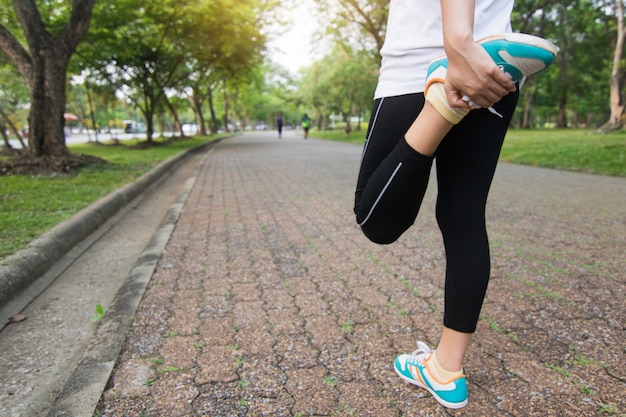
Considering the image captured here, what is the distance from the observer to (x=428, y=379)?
1510mm

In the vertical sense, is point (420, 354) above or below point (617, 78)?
below

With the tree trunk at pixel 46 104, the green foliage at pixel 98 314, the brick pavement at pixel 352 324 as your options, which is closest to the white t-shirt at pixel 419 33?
the brick pavement at pixel 352 324

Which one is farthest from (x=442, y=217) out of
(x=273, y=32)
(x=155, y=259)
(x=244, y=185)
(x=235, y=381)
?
(x=273, y=32)

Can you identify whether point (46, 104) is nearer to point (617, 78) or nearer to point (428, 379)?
point (428, 379)

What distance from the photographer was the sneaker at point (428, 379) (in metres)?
1.44

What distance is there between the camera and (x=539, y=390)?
60.6 inches

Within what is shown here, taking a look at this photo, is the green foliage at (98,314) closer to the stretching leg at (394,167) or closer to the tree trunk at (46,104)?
the stretching leg at (394,167)

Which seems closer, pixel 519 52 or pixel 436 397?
pixel 519 52

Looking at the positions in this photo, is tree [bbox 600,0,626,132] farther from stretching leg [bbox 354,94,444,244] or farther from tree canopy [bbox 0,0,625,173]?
stretching leg [bbox 354,94,444,244]

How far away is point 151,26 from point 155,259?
598 inches

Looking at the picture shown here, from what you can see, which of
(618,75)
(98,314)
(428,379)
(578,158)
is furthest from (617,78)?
(98,314)

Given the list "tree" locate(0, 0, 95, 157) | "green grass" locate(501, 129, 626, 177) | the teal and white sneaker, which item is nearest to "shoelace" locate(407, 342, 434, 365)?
the teal and white sneaker

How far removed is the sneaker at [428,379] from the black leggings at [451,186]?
8.1 inches

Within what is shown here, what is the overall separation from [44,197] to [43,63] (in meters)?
3.47
